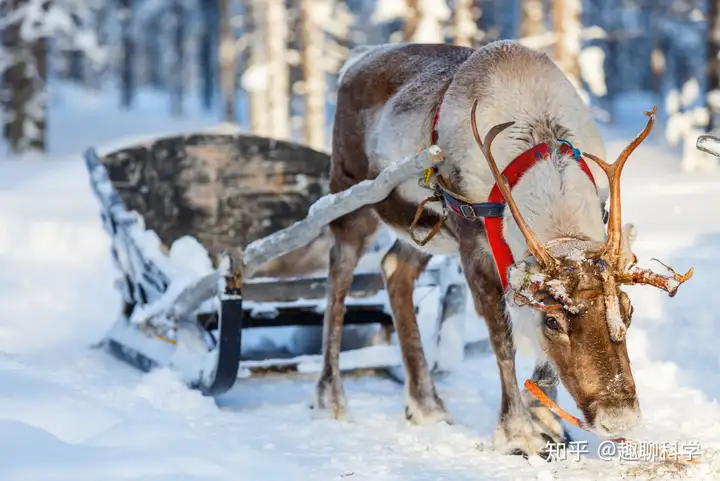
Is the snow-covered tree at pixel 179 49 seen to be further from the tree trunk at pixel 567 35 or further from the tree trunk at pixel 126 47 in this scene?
the tree trunk at pixel 567 35

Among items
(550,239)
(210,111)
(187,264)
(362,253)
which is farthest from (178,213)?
(210,111)

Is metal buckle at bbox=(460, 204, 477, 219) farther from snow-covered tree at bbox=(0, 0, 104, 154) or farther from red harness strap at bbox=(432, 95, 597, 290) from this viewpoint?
snow-covered tree at bbox=(0, 0, 104, 154)

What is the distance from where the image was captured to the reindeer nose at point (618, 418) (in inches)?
148

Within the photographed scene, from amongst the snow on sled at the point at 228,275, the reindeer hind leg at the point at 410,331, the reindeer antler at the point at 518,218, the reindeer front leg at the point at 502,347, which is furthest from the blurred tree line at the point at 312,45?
the reindeer antler at the point at 518,218

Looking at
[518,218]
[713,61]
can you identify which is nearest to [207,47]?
[713,61]

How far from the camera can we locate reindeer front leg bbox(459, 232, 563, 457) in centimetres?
473

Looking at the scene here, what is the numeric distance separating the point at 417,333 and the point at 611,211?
219cm

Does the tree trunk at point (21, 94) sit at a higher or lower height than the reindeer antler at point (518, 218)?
higher

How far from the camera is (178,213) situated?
7.61 m

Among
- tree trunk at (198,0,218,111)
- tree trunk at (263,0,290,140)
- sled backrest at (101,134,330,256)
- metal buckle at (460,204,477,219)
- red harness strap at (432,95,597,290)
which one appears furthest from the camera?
tree trunk at (198,0,218,111)

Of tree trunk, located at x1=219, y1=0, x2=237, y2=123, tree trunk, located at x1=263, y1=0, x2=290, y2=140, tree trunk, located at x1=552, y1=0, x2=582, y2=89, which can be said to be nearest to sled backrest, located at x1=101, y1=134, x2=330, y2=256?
tree trunk, located at x1=552, y1=0, x2=582, y2=89

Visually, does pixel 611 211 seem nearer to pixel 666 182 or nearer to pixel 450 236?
pixel 450 236

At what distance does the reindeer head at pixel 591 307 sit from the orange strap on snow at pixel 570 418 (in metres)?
0.07

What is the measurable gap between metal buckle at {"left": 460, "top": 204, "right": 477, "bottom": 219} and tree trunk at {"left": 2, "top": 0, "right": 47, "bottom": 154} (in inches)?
694
